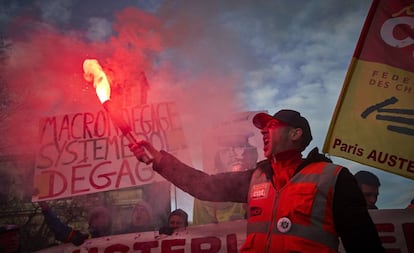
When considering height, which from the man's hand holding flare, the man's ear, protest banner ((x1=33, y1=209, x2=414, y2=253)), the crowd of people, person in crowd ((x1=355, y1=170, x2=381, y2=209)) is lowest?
protest banner ((x1=33, y1=209, x2=414, y2=253))

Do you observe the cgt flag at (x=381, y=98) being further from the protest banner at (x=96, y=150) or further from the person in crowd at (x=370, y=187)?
the protest banner at (x=96, y=150)

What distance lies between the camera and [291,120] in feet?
8.53

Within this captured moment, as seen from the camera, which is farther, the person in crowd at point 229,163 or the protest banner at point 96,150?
the person in crowd at point 229,163

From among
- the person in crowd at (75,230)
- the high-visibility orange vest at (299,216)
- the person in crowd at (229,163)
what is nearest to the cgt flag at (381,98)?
the person in crowd at (229,163)

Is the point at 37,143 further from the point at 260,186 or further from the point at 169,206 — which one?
the point at 260,186

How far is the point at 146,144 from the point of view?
122 inches

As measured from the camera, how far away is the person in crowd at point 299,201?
2039mm

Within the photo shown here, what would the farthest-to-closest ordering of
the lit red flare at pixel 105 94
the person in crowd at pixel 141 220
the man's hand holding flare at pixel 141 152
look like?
the person in crowd at pixel 141 220
the lit red flare at pixel 105 94
the man's hand holding flare at pixel 141 152

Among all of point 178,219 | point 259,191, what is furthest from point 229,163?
point 259,191

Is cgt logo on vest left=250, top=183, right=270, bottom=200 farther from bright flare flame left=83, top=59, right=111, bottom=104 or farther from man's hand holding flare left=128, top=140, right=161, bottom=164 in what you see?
bright flare flame left=83, top=59, right=111, bottom=104

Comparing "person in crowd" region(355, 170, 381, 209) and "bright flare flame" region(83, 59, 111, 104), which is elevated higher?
"bright flare flame" region(83, 59, 111, 104)

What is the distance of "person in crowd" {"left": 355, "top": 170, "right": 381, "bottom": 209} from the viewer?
160 inches

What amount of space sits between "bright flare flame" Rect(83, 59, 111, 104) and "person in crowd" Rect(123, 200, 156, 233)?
1599 millimetres

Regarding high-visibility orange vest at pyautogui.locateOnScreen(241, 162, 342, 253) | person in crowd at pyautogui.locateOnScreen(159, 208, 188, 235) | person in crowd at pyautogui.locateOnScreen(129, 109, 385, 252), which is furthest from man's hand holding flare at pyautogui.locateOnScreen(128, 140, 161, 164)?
person in crowd at pyautogui.locateOnScreen(159, 208, 188, 235)
